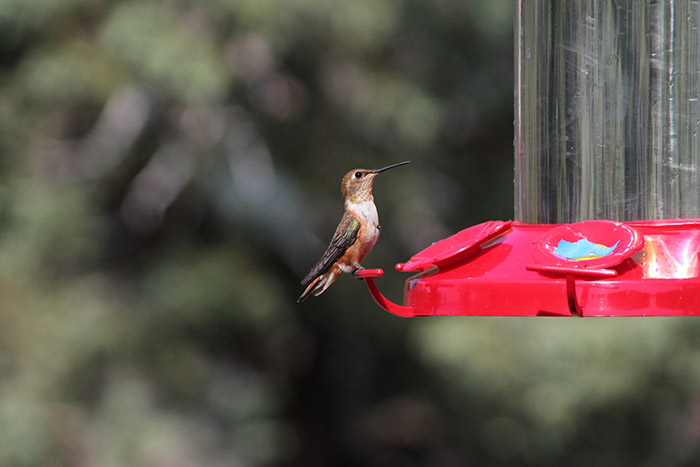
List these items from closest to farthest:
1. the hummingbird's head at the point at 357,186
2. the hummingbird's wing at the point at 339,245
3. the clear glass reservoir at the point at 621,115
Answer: the clear glass reservoir at the point at 621,115 → the hummingbird's wing at the point at 339,245 → the hummingbird's head at the point at 357,186

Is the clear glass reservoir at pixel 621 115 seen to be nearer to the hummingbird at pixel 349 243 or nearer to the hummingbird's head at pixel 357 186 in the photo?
the hummingbird at pixel 349 243

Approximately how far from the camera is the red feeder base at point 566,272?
2.00m

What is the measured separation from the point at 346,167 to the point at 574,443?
2.72 metres

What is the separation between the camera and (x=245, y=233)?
7.87m

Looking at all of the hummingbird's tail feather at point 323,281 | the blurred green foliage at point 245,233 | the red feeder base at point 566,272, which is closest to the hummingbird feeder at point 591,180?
the red feeder base at point 566,272

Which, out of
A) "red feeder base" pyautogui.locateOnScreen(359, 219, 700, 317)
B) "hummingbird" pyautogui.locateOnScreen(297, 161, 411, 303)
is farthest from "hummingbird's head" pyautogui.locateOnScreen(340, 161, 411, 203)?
"red feeder base" pyautogui.locateOnScreen(359, 219, 700, 317)

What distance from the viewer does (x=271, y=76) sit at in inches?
311

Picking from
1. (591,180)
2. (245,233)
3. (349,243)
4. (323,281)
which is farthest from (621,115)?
(245,233)

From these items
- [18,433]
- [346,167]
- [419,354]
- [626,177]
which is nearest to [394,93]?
[346,167]

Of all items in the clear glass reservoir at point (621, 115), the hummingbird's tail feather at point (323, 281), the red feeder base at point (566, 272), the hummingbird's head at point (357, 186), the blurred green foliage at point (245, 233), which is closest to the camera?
the red feeder base at point (566, 272)

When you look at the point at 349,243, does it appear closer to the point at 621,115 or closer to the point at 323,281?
the point at 323,281

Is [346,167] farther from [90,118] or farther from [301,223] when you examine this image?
[90,118]

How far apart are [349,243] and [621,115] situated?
0.94m

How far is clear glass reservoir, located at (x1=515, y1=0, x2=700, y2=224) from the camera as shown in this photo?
2.50 m
